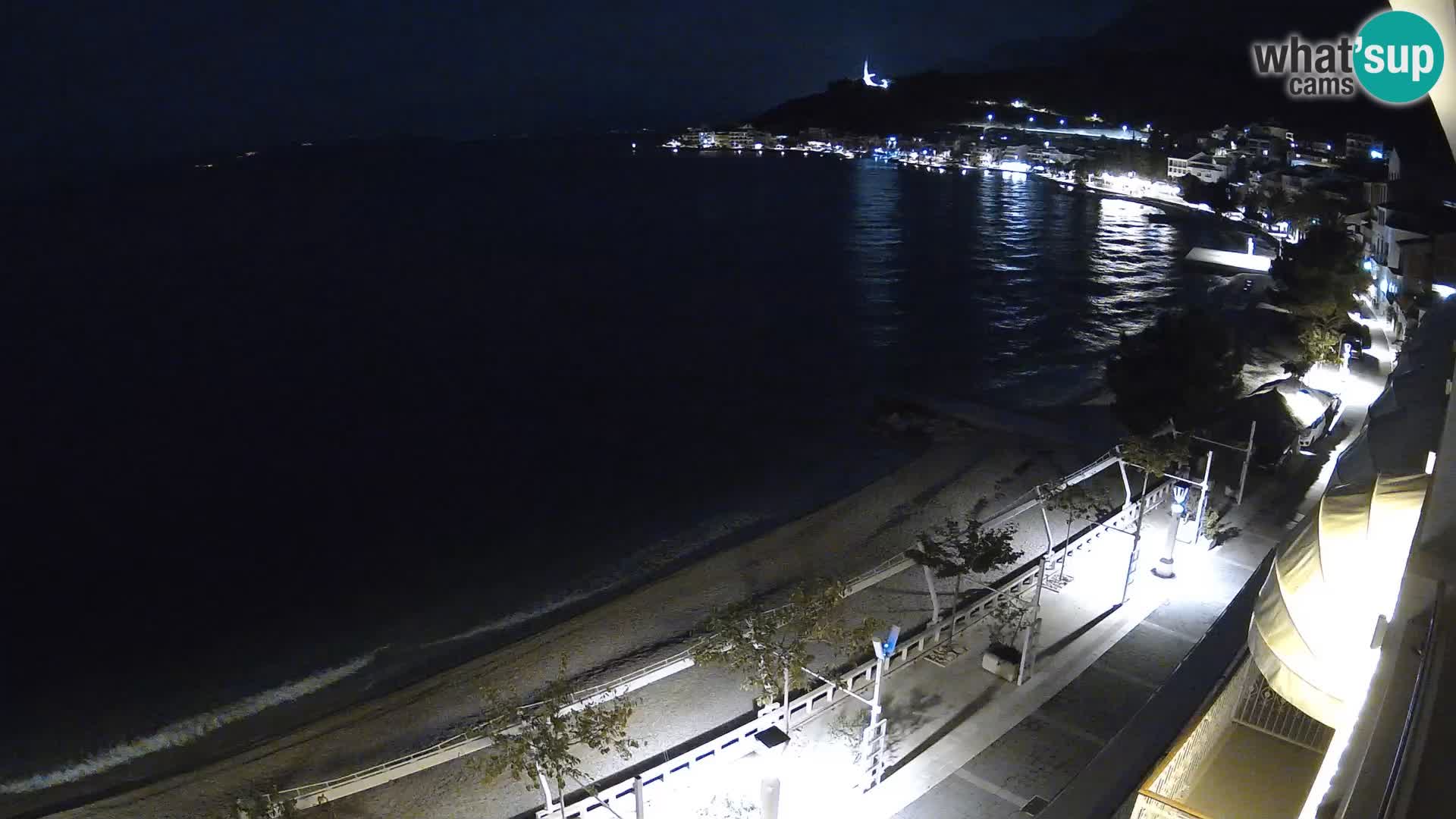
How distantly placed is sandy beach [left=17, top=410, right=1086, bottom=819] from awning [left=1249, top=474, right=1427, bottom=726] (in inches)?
230

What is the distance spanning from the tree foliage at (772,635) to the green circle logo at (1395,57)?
6748 mm

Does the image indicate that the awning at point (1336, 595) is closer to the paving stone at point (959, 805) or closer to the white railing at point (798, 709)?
the paving stone at point (959, 805)

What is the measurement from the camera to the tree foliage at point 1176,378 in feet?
51.1

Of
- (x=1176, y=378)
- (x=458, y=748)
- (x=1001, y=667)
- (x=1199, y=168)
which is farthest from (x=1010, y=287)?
(x=1199, y=168)

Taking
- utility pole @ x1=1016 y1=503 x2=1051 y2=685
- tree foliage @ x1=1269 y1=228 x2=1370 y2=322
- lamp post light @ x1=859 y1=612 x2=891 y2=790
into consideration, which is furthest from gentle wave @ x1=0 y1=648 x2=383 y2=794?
tree foliage @ x1=1269 y1=228 x2=1370 y2=322

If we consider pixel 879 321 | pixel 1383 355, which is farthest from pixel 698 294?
pixel 1383 355

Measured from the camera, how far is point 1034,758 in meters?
8.30

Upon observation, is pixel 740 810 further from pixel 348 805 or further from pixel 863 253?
pixel 863 253

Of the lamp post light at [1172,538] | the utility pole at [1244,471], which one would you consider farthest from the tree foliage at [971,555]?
the utility pole at [1244,471]

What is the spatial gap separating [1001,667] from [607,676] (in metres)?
4.95

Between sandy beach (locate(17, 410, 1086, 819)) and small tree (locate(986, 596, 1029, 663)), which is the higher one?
small tree (locate(986, 596, 1029, 663))

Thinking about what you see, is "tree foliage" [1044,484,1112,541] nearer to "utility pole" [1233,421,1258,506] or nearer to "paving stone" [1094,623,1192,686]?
"paving stone" [1094,623,1192,686]

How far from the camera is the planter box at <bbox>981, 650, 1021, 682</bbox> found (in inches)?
370

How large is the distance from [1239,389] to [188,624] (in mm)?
18302
